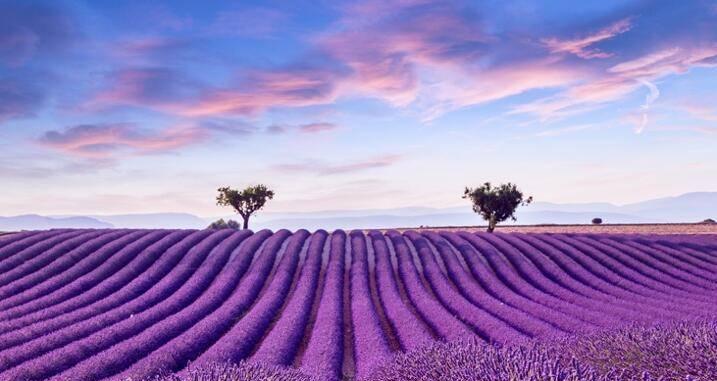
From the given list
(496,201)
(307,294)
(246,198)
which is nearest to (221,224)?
(246,198)

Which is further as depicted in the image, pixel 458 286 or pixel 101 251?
pixel 101 251

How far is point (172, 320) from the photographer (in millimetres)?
13070

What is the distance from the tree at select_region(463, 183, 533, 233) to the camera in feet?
125

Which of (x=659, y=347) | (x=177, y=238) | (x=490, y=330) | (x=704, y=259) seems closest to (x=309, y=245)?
(x=177, y=238)

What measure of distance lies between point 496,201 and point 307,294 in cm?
2464

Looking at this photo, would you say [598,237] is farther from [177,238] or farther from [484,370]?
[484,370]

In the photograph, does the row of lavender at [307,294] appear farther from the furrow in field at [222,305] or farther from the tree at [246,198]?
the tree at [246,198]

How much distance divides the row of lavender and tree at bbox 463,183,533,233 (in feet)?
38.1

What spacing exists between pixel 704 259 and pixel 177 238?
73.7 ft

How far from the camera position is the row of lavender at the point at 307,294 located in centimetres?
1084

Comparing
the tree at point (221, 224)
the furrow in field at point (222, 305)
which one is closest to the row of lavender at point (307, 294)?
the furrow in field at point (222, 305)

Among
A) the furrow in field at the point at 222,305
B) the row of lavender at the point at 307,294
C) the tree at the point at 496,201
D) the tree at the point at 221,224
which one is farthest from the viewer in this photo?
the tree at the point at 221,224

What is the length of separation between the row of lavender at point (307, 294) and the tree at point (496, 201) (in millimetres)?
11602

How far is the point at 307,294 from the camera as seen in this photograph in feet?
53.2
